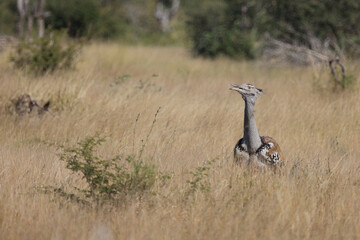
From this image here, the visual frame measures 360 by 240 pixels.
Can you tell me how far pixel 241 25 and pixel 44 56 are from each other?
30.3ft

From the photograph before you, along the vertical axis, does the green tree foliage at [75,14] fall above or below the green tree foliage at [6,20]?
above

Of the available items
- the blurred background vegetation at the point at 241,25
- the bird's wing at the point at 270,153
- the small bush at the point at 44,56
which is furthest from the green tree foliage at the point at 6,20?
the bird's wing at the point at 270,153

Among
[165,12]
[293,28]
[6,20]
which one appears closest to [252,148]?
[293,28]

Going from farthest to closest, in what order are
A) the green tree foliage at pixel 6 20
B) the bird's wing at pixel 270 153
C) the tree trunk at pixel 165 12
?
the tree trunk at pixel 165 12
the green tree foliage at pixel 6 20
the bird's wing at pixel 270 153

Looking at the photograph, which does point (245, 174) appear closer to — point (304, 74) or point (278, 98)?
point (278, 98)

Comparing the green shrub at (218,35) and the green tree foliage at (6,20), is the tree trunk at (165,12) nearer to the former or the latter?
the green tree foliage at (6,20)

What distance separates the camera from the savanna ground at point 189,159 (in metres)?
3.46

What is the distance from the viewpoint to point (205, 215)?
3578mm

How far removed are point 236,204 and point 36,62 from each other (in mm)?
6684

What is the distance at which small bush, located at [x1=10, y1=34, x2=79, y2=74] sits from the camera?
374 inches

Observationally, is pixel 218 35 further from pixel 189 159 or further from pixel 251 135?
pixel 251 135

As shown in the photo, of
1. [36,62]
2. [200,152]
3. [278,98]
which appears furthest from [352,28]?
[200,152]

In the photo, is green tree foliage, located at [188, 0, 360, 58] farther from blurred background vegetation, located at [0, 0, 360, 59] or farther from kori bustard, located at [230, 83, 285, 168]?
kori bustard, located at [230, 83, 285, 168]

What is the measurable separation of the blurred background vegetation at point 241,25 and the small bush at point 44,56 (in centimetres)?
44
